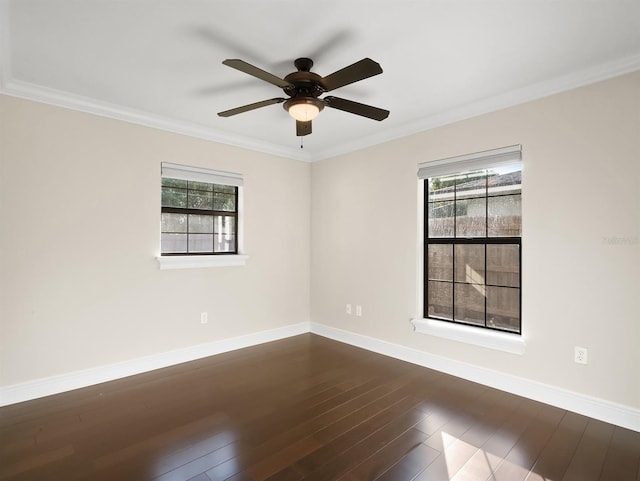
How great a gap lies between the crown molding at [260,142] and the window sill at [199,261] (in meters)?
1.34

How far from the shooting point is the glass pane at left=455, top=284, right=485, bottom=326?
3268mm

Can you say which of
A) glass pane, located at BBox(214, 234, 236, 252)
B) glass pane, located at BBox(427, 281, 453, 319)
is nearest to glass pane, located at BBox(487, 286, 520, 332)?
glass pane, located at BBox(427, 281, 453, 319)

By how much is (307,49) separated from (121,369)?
128 inches

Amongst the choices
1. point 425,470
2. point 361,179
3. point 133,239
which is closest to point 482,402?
point 425,470

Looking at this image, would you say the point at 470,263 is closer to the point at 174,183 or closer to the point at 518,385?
the point at 518,385

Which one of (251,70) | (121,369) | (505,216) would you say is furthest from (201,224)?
(505,216)

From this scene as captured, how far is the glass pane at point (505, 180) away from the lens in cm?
302

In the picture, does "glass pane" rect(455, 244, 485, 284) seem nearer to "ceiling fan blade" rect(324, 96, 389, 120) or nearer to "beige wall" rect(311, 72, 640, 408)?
"beige wall" rect(311, 72, 640, 408)

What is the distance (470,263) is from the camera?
10.9ft

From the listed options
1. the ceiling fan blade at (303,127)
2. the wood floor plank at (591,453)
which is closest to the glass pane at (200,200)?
the ceiling fan blade at (303,127)

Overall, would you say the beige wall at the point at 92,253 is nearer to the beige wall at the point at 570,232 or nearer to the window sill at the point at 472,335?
the window sill at the point at 472,335

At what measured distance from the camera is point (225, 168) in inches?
157

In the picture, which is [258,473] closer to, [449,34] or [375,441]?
[375,441]

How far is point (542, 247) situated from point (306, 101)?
223 centimetres
